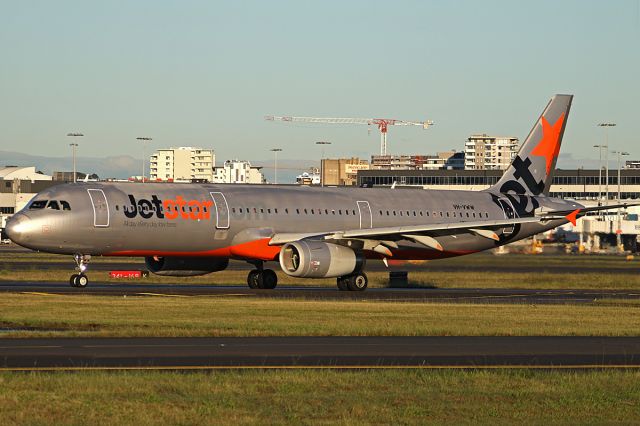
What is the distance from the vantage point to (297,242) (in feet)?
170

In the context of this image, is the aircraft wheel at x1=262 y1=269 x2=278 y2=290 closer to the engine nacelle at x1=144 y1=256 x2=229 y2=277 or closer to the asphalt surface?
the engine nacelle at x1=144 y1=256 x2=229 y2=277

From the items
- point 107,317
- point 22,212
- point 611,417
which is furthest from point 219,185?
point 611,417

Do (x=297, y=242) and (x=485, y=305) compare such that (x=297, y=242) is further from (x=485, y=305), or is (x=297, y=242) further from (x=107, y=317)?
(x=107, y=317)

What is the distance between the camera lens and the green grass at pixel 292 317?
31016 millimetres

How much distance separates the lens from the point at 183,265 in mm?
53812

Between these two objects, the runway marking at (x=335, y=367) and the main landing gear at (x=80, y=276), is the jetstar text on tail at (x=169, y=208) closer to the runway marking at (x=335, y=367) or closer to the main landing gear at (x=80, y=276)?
the main landing gear at (x=80, y=276)

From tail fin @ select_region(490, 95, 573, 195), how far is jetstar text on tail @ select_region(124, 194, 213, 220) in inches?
820

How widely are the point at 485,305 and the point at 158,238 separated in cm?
1492

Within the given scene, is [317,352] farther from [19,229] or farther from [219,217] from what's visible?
[219,217]

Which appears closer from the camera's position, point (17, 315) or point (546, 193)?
point (17, 315)

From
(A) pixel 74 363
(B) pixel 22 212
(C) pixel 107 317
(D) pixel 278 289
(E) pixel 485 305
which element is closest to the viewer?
(A) pixel 74 363

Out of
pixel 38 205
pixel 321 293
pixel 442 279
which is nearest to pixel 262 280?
pixel 321 293

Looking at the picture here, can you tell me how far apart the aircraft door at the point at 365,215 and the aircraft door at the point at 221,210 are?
25.3ft

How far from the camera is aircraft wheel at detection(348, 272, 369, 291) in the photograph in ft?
175
